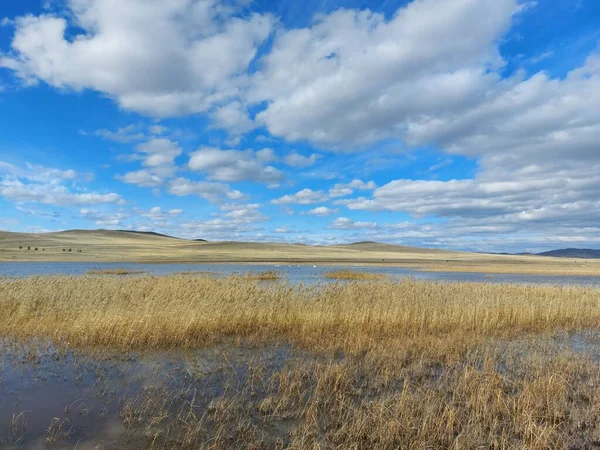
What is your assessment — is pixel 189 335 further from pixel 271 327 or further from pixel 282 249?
pixel 282 249

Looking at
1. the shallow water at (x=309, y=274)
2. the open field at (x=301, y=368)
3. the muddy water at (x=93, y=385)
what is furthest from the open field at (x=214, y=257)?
the muddy water at (x=93, y=385)

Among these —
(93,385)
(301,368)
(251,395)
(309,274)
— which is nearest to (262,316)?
(301,368)

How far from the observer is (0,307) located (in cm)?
1576

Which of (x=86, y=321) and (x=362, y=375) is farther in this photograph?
(x=86, y=321)

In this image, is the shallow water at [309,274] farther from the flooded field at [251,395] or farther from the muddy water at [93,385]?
the flooded field at [251,395]

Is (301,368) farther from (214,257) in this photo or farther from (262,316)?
(214,257)

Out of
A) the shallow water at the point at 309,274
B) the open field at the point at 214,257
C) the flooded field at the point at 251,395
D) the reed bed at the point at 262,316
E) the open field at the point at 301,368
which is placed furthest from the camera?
the open field at the point at 214,257

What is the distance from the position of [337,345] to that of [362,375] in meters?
2.80

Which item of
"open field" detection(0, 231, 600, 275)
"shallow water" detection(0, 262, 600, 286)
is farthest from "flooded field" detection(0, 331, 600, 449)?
"open field" detection(0, 231, 600, 275)

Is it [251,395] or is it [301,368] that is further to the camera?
[301,368]

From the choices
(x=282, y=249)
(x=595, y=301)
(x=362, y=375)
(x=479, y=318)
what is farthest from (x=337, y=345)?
(x=282, y=249)

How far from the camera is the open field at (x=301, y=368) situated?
255 inches

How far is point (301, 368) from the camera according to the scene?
9391 millimetres

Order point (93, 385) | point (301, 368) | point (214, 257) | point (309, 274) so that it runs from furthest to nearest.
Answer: point (214, 257), point (309, 274), point (301, 368), point (93, 385)
